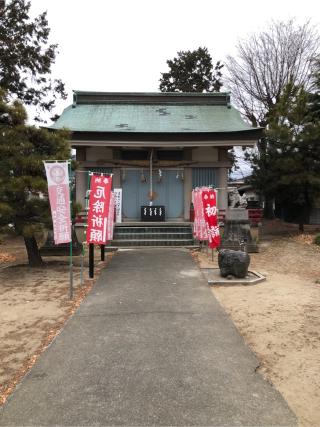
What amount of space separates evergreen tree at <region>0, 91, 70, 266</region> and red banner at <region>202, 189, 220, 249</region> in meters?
4.12

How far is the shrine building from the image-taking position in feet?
48.1

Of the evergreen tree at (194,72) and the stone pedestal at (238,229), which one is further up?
the evergreen tree at (194,72)

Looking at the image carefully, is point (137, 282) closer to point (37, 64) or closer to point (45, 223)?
point (45, 223)

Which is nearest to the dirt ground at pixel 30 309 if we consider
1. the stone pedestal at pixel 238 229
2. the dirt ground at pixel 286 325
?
the dirt ground at pixel 286 325

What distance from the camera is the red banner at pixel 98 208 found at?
7.93 meters

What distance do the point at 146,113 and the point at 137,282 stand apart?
11586mm

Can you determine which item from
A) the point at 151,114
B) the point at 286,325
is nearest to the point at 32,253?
the point at 286,325

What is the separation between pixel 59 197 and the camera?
23.4ft

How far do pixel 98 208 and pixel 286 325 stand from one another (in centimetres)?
458

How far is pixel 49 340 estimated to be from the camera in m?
4.75

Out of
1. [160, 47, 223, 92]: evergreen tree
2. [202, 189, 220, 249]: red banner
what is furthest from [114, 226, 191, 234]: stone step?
[160, 47, 223, 92]: evergreen tree

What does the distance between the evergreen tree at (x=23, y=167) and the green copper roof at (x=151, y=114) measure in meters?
5.56

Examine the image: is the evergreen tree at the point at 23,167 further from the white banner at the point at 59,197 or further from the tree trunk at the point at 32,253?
the white banner at the point at 59,197

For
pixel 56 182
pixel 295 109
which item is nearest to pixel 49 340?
pixel 56 182
